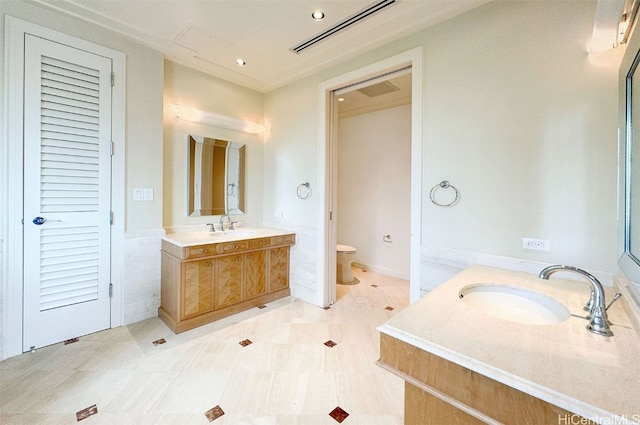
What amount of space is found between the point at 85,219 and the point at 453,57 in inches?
129

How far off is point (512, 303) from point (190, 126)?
3.27m

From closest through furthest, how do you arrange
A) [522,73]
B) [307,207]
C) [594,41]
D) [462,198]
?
[594,41], [522,73], [462,198], [307,207]

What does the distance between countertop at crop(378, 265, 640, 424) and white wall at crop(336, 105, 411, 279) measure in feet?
9.75

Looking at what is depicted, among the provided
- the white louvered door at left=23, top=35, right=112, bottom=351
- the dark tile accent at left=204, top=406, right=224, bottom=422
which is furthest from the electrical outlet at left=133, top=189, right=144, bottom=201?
the dark tile accent at left=204, top=406, right=224, bottom=422

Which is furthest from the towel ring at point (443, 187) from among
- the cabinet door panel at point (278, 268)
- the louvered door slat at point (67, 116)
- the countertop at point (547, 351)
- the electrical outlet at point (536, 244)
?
the louvered door slat at point (67, 116)

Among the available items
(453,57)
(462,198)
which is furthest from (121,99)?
(462,198)

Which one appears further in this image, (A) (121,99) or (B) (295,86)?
(B) (295,86)

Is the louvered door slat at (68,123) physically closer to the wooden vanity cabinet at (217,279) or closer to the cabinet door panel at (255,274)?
the wooden vanity cabinet at (217,279)

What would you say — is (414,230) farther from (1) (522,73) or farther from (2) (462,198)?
(1) (522,73)

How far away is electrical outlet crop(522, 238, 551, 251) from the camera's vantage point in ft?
5.48

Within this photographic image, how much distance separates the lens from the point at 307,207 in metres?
3.15

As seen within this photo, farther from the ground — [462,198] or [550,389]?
[462,198]

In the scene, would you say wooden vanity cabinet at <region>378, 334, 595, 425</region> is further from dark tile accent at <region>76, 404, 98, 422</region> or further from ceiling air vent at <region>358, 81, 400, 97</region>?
ceiling air vent at <region>358, 81, 400, 97</region>

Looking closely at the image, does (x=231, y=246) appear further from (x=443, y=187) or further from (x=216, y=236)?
(x=443, y=187)
